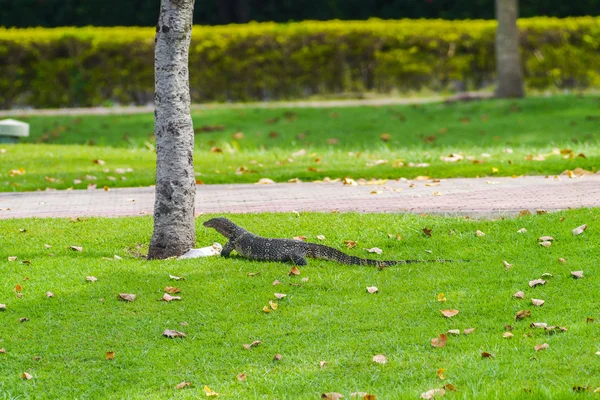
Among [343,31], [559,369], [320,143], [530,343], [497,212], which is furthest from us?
[343,31]

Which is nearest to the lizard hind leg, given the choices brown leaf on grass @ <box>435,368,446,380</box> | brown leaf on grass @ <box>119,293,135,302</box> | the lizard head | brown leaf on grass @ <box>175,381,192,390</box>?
the lizard head

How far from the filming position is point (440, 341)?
5871 mm

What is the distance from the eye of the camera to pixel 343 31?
72.0ft

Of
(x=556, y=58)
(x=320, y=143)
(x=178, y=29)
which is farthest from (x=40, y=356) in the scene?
(x=556, y=58)

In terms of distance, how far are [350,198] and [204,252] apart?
2.54 meters

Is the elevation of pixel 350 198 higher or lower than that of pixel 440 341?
higher

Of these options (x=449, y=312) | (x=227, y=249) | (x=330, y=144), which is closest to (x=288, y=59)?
(x=330, y=144)

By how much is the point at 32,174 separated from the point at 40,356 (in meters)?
7.18

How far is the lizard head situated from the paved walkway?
1530mm

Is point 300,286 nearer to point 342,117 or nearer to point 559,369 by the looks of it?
point 559,369

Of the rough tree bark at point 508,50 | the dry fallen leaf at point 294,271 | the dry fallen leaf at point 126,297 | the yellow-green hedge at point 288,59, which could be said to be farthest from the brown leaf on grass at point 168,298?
the yellow-green hedge at point 288,59

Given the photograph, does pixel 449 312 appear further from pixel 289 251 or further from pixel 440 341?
pixel 289 251

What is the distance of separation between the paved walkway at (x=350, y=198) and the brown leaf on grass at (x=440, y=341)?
3098 millimetres

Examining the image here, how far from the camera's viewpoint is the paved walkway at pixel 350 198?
929 centimetres
